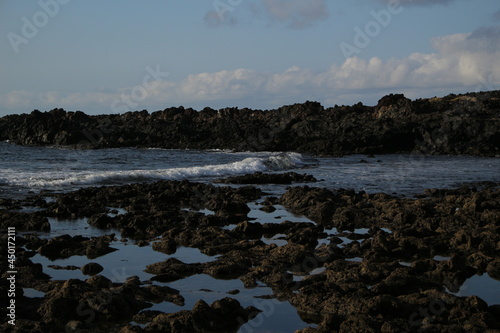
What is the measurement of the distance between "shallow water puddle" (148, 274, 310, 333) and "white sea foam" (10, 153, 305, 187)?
1700 centimetres

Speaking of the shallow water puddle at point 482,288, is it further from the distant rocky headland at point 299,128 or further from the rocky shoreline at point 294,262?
the distant rocky headland at point 299,128

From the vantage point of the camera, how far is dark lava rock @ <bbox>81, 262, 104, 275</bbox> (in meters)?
10.5

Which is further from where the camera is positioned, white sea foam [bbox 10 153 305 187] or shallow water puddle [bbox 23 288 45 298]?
white sea foam [bbox 10 153 305 187]

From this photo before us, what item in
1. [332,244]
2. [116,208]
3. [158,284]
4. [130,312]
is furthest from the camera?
[116,208]

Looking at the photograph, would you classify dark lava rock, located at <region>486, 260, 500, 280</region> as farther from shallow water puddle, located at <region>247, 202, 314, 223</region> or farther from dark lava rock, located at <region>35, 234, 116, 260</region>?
dark lava rock, located at <region>35, 234, 116, 260</region>

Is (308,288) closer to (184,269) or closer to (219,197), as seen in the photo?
(184,269)

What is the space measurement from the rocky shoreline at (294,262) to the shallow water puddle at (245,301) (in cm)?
15

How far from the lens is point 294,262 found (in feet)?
36.1

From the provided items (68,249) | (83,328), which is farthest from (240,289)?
(68,249)

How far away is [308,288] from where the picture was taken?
9.12 meters

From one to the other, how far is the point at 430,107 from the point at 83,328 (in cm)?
6761

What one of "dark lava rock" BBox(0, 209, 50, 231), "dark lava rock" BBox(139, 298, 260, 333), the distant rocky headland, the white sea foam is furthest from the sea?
the distant rocky headland

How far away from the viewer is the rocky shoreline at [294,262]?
8000 mm

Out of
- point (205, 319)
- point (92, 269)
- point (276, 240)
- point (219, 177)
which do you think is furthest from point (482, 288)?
point (219, 177)
